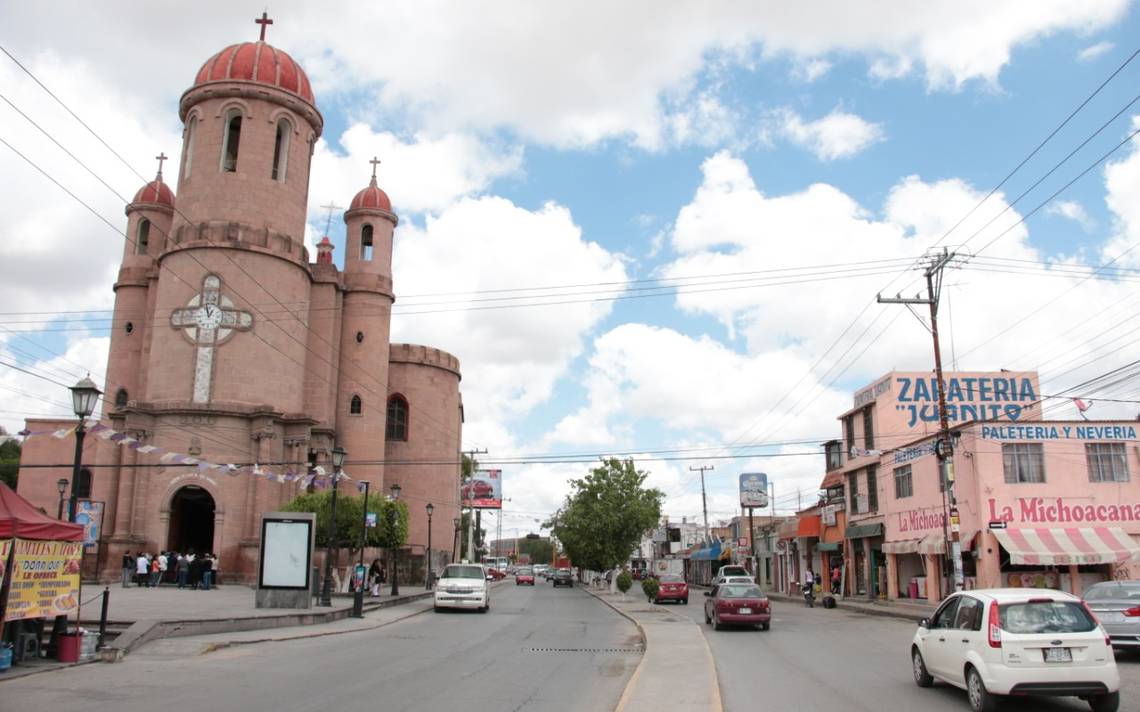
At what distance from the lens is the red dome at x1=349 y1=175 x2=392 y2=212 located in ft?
181

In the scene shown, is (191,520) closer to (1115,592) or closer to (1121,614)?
(1115,592)

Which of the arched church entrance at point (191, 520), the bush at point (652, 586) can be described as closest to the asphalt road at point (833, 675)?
the bush at point (652, 586)

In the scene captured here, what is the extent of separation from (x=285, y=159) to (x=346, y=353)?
1181 centimetres

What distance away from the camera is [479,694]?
480 inches

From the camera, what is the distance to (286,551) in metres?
25.5

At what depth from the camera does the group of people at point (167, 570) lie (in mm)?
36188

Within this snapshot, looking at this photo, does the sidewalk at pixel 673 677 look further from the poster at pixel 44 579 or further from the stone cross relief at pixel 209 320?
the stone cross relief at pixel 209 320

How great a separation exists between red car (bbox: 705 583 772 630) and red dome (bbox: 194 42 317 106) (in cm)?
3600

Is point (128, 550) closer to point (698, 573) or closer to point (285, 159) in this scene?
point (285, 159)

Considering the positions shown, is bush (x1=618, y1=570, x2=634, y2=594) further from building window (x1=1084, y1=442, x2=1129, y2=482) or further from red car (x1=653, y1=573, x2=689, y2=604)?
building window (x1=1084, y1=442, x2=1129, y2=482)

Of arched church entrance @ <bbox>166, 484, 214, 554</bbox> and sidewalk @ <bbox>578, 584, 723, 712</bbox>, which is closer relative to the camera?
sidewalk @ <bbox>578, 584, 723, 712</bbox>

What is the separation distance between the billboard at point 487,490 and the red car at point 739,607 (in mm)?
66847

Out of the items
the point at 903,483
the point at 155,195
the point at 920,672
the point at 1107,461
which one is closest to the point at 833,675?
the point at 920,672

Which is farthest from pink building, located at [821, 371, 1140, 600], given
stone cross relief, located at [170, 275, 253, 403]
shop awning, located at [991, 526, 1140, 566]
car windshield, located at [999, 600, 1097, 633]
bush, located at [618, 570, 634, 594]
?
stone cross relief, located at [170, 275, 253, 403]
